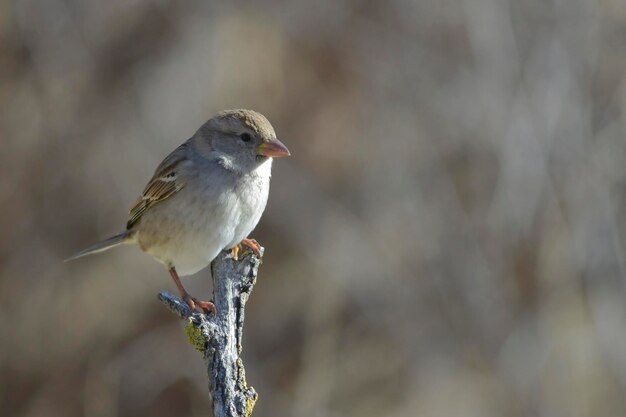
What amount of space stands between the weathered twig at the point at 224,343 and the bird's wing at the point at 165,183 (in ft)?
3.68

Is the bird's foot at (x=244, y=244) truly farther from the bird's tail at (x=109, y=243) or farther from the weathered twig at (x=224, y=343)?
the bird's tail at (x=109, y=243)

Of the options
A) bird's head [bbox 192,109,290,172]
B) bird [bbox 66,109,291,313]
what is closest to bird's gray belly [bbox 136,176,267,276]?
bird [bbox 66,109,291,313]

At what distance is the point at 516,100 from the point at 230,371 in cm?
518

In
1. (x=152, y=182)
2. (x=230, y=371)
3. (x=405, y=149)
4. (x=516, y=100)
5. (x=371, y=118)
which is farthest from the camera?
(x=371, y=118)

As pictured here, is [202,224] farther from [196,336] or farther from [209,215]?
[196,336]

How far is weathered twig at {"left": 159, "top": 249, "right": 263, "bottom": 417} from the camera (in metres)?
3.13

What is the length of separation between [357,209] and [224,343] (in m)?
5.27

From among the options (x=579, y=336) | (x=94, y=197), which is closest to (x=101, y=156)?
(x=94, y=197)

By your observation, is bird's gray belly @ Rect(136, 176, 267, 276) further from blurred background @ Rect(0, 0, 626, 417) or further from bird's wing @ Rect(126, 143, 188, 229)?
blurred background @ Rect(0, 0, 626, 417)

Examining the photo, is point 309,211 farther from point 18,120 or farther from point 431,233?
point 18,120

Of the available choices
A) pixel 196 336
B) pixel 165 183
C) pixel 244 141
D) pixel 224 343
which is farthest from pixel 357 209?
pixel 224 343

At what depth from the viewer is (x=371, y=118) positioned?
8953mm

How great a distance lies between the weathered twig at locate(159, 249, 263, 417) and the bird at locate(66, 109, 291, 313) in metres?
0.67

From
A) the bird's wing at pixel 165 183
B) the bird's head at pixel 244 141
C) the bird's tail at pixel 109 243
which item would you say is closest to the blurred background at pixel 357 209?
the bird's tail at pixel 109 243
